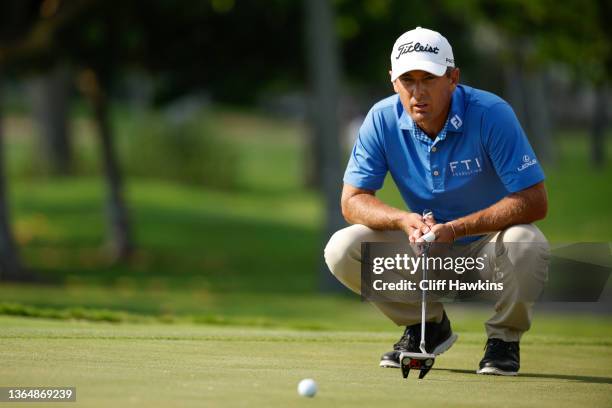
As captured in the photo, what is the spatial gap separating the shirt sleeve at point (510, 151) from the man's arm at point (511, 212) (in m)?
0.05

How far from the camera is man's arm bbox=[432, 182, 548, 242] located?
6316 millimetres

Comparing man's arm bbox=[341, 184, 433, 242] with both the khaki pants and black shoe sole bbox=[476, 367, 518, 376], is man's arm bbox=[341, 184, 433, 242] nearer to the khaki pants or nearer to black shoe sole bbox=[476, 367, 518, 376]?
the khaki pants

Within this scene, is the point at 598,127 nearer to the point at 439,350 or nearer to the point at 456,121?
the point at 439,350

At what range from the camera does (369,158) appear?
262 inches

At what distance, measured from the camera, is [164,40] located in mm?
19781

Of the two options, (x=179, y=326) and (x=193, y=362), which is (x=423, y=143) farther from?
(x=179, y=326)

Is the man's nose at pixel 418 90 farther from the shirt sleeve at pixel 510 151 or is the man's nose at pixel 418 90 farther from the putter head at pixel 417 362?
the putter head at pixel 417 362

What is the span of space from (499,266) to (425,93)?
96 cm

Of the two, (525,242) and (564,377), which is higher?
(525,242)

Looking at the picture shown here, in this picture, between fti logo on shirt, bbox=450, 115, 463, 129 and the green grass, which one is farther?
fti logo on shirt, bbox=450, 115, 463, 129

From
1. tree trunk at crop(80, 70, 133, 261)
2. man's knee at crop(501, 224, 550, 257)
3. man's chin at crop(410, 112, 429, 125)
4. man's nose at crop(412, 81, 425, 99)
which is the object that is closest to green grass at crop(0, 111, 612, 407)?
tree trunk at crop(80, 70, 133, 261)

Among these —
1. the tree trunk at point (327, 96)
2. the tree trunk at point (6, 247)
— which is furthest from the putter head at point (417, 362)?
the tree trunk at point (6, 247)

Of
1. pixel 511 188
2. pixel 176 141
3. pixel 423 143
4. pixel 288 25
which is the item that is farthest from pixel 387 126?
pixel 176 141

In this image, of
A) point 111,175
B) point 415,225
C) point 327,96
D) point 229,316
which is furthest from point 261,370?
point 111,175
